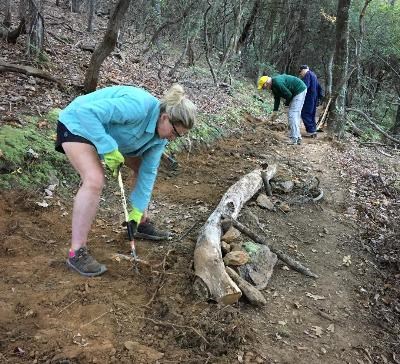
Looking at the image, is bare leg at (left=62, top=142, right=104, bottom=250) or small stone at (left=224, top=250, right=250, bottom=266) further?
small stone at (left=224, top=250, right=250, bottom=266)

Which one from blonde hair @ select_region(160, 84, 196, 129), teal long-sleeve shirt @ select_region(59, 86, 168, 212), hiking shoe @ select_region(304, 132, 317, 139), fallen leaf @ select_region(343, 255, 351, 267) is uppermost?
blonde hair @ select_region(160, 84, 196, 129)

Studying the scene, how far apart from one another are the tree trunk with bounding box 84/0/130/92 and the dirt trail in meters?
2.53

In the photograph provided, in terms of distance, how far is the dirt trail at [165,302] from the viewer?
293 cm

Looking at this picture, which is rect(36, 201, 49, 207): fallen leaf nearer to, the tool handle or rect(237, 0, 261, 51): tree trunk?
the tool handle

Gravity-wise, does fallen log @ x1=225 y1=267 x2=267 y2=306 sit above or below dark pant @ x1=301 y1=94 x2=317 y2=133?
above

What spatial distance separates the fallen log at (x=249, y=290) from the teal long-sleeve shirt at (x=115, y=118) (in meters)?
1.29

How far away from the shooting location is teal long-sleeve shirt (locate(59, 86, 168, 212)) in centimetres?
324

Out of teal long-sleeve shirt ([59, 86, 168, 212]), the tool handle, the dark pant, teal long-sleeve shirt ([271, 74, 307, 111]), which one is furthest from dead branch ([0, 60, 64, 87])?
the dark pant

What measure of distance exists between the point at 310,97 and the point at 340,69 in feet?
3.93

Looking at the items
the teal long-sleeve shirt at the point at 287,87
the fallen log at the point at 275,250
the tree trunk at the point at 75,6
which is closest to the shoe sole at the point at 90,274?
the fallen log at the point at 275,250

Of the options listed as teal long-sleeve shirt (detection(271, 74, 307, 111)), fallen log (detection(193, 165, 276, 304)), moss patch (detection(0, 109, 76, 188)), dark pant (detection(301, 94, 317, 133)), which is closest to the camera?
fallen log (detection(193, 165, 276, 304))

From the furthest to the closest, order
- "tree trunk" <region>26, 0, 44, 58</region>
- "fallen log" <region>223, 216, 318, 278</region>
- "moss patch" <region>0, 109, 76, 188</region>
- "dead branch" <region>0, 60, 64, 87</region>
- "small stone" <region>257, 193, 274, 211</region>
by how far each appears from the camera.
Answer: "tree trunk" <region>26, 0, 44, 58</region> < "dead branch" <region>0, 60, 64, 87</region> < "small stone" <region>257, 193, 274, 211</region> < "moss patch" <region>0, 109, 76, 188</region> < "fallen log" <region>223, 216, 318, 278</region>

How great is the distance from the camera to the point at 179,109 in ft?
10.8

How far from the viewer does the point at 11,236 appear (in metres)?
4.07
